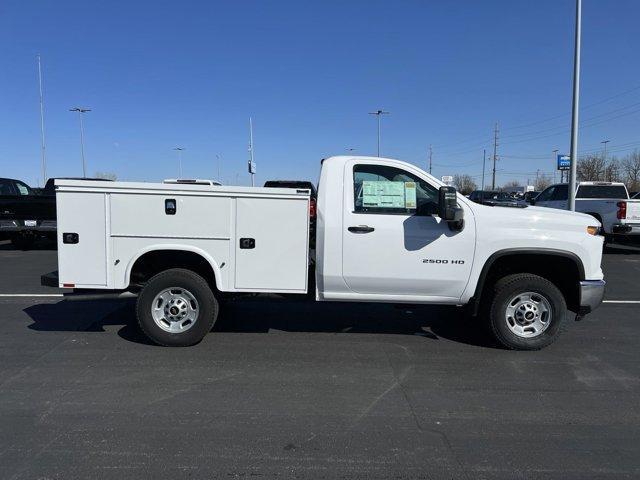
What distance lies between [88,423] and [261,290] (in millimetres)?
2194

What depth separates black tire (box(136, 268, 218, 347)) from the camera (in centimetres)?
543

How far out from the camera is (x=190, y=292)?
17.9 feet

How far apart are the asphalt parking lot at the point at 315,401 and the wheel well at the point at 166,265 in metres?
0.72

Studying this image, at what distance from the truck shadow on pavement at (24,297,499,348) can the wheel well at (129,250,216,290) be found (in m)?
0.65

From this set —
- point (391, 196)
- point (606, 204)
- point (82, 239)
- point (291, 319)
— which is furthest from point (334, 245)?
point (606, 204)

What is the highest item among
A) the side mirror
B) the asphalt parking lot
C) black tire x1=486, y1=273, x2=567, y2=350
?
Answer: the side mirror

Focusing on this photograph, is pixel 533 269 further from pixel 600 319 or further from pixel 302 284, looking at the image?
pixel 302 284

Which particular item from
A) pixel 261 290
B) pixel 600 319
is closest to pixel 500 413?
pixel 261 290

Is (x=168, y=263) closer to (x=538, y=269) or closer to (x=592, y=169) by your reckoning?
(x=538, y=269)

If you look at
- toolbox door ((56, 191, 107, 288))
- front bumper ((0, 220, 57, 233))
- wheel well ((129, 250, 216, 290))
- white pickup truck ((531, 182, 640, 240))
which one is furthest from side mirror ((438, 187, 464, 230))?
front bumper ((0, 220, 57, 233))

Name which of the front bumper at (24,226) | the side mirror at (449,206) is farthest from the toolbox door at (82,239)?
the front bumper at (24,226)

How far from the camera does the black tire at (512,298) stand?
17.8 ft

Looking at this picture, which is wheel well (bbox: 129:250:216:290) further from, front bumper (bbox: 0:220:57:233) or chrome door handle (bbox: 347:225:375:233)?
front bumper (bbox: 0:220:57:233)

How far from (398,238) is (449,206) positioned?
629mm
